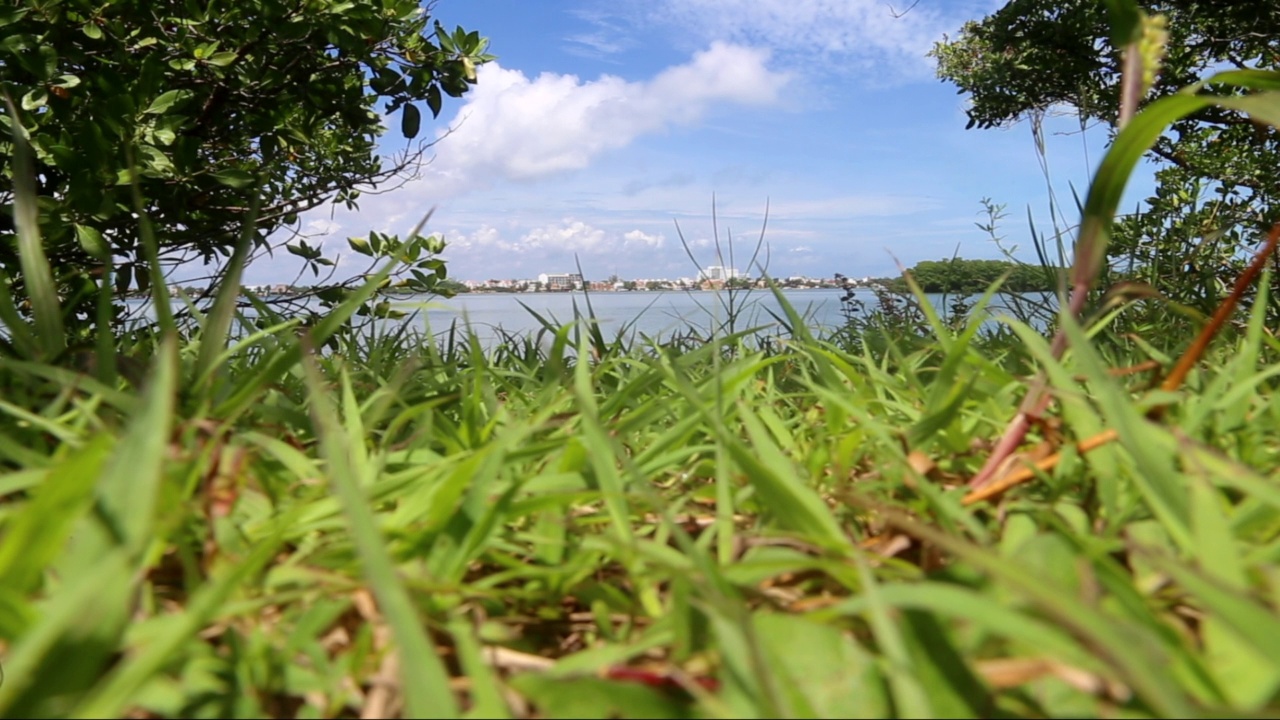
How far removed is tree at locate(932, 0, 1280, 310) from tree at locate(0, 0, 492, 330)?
103 inches

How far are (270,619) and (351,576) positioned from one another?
0.25 feet

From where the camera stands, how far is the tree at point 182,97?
7.43 feet

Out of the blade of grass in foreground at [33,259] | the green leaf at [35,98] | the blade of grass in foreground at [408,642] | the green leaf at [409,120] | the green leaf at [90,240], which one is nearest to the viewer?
the blade of grass in foreground at [408,642]

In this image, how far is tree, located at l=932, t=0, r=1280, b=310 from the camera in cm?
354

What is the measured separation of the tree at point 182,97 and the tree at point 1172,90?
2.63m

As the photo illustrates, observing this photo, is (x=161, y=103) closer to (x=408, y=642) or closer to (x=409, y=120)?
(x=409, y=120)

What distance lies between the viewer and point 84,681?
0.53 metres

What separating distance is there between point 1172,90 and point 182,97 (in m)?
4.22

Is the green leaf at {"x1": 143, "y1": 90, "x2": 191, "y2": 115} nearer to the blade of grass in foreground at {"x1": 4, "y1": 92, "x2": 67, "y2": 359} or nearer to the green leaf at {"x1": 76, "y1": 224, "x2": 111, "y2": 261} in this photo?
Result: the green leaf at {"x1": 76, "y1": 224, "x2": 111, "y2": 261}

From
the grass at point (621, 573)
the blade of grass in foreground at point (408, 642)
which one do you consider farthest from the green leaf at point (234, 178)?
the blade of grass in foreground at point (408, 642)

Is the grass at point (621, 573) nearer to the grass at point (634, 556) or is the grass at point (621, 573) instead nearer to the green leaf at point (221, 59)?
the grass at point (634, 556)

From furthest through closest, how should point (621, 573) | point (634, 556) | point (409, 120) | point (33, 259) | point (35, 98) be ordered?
point (409, 120) → point (35, 98) → point (33, 259) → point (621, 573) → point (634, 556)

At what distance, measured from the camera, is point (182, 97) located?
97.0 inches

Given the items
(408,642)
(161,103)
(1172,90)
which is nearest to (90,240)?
(161,103)
